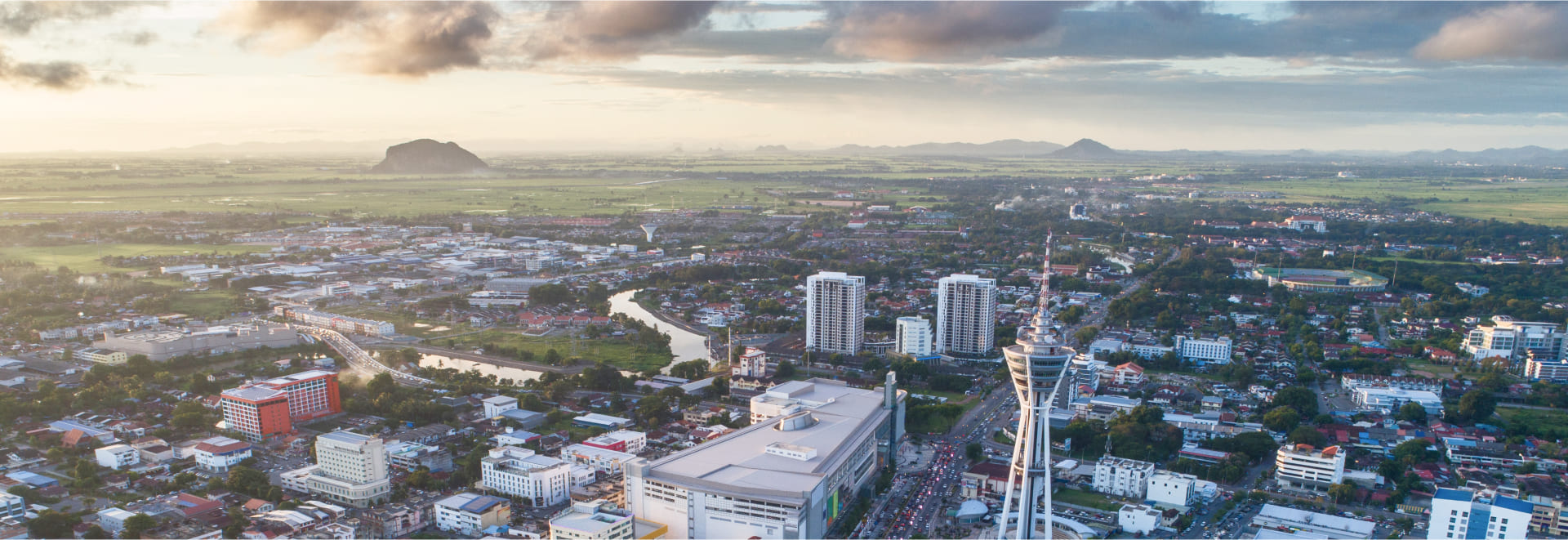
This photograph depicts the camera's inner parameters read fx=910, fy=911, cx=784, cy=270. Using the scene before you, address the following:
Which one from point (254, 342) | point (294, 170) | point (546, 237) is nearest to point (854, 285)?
point (254, 342)

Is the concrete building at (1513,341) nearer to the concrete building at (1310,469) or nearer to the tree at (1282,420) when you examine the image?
the tree at (1282,420)

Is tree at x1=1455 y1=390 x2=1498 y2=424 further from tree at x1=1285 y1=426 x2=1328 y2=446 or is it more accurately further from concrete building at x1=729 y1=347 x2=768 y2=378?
concrete building at x1=729 y1=347 x2=768 y2=378

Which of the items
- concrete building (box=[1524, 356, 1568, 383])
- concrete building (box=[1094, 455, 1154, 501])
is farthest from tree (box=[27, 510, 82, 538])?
concrete building (box=[1524, 356, 1568, 383])

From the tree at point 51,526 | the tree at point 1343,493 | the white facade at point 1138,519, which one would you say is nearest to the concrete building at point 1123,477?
the white facade at point 1138,519

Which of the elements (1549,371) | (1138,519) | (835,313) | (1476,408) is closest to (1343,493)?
(1138,519)

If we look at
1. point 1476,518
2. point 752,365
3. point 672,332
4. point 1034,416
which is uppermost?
point 1034,416

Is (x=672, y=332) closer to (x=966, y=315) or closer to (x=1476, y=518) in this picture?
(x=966, y=315)

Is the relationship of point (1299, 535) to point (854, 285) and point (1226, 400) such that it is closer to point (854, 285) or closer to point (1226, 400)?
point (1226, 400)
